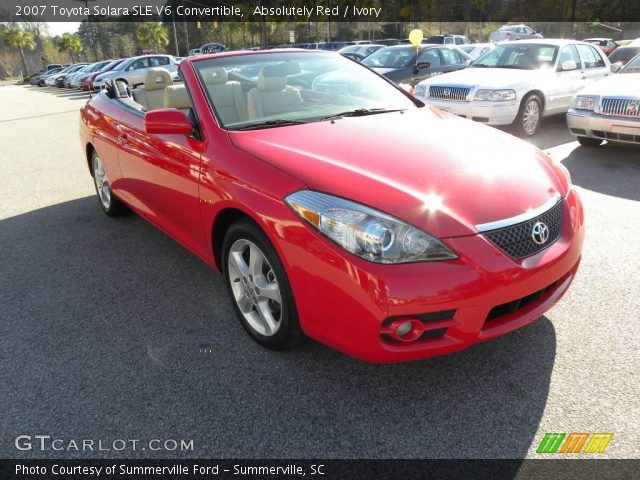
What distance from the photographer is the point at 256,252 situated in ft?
8.45

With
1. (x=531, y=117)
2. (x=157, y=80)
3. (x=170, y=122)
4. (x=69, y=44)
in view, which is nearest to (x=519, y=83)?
(x=531, y=117)

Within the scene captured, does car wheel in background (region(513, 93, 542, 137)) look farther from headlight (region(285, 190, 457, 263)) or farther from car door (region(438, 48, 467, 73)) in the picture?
headlight (region(285, 190, 457, 263))

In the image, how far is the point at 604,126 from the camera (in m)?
6.28

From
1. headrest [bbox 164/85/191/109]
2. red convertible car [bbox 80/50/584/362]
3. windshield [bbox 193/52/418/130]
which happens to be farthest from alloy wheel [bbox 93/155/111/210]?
windshield [bbox 193/52/418/130]

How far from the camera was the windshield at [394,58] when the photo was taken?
11258mm

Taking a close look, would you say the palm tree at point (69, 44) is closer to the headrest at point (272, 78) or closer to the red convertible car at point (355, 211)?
the headrest at point (272, 78)

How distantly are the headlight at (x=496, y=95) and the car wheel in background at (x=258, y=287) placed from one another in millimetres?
5955

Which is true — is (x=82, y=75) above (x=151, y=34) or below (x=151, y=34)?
below

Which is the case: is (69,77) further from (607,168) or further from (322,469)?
(322,469)

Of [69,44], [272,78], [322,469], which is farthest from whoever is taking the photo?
[69,44]

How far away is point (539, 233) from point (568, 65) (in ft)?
25.0

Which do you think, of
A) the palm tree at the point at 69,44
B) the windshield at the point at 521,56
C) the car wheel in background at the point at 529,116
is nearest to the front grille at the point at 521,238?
the car wheel in background at the point at 529,116

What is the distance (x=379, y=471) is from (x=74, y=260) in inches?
124

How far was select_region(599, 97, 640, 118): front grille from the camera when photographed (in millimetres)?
5943
